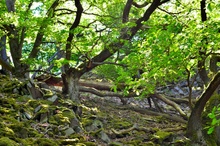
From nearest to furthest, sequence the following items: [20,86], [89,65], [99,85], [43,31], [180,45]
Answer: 1. [180,45]
2. [20,86]
3. [43,31]
4. [89,65]
5. [99,85]

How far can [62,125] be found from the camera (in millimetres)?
7449

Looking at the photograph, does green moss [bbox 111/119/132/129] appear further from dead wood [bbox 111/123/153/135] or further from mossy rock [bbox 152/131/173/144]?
mossy rock [bbox 152/131/173/144]

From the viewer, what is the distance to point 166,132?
10.2 m

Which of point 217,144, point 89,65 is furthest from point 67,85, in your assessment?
point 217,144

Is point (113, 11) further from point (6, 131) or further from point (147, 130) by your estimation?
point (6, 131)

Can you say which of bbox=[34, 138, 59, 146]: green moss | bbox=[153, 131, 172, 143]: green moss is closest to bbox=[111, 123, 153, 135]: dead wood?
bbox=[153, 131, 172, 143]: green moss

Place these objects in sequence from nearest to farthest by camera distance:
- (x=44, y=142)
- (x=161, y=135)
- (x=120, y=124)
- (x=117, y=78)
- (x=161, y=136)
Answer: (x=44, y=142) → (x=117, y=78) → (x=161, y=136) → (x=161, y=135) → (x=120, y=124)

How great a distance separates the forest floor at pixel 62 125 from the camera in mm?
5867

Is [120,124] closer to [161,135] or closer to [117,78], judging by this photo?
[161,135]

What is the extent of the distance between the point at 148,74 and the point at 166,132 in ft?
10.9

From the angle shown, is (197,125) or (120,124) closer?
(197,125)

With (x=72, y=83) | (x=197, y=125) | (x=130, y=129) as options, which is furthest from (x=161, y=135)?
(x=72, y=83)

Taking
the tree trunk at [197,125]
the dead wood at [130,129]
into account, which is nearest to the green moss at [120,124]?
the dead wood at [130,129]

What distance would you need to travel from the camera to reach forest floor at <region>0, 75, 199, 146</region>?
5.87m
